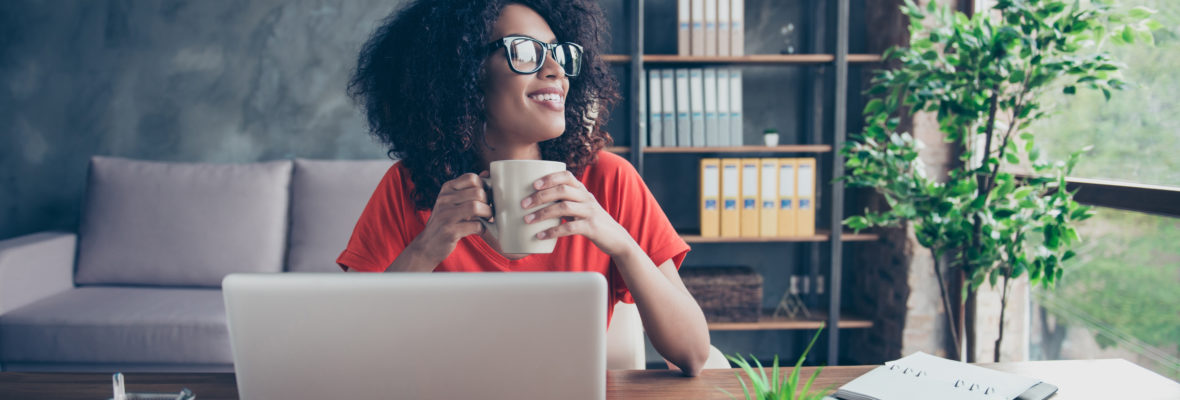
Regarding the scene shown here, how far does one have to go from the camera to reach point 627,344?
1165 mm

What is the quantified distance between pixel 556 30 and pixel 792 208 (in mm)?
1726

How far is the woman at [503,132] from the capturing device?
0.98 m

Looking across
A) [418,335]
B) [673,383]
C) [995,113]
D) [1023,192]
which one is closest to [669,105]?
[995,113]

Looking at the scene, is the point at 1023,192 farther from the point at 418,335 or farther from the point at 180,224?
the point at 180,224

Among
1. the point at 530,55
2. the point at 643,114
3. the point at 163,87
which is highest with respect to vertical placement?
the point at 163,87

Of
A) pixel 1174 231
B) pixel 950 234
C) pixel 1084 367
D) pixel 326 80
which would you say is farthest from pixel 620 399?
pixel 326 80

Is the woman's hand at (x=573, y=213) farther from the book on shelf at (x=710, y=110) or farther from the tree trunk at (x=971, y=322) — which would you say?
the book on shelf at (x=710, y=110)

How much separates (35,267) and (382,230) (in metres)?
1.93

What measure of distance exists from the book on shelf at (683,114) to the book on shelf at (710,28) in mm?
119

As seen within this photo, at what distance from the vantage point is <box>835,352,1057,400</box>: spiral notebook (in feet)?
2.49

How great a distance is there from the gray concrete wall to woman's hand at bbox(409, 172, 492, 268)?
7.31 ft

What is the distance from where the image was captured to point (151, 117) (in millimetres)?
2871

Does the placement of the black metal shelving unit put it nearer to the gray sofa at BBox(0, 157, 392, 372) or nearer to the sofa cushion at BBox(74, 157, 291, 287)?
the gray sofa at BBox(0, 157, 392, 372)

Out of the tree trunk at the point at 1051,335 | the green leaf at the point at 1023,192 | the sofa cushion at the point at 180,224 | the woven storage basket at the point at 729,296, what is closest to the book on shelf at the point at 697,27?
the woven storage basket at the point at 729,296
